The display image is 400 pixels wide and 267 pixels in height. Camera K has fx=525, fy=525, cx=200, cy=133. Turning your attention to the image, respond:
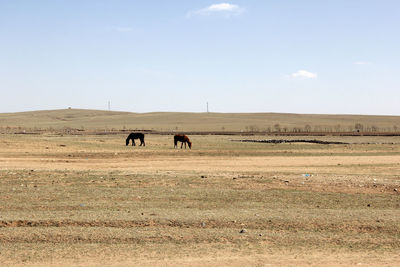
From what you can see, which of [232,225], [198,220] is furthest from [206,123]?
[232,225]

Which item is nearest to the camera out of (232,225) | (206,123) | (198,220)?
(232,225)

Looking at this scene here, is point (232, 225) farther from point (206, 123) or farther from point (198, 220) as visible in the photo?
point (206, 123)

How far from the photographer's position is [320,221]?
10984mm

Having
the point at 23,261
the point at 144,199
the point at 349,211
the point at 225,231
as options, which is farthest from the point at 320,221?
the point at 23,261

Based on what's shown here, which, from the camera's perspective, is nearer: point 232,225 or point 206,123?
point 232,225

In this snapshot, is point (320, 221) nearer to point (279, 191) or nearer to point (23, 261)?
point (279, 191)

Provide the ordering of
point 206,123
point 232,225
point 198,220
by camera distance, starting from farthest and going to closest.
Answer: point 206,123
point 198,220
point 232,225

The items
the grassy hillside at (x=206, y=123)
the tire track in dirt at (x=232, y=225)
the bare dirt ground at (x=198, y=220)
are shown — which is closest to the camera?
the bare dirt ground at (x=198, y=220)

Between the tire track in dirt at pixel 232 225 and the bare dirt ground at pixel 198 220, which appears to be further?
the tire track in dirt at pixel 232 225

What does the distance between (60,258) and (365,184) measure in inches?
436

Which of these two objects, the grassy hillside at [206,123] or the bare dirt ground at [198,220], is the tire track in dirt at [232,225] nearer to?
the bare dirt ground at [198,220]

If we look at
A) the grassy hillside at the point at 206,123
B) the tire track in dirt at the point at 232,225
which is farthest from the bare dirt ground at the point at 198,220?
the grassy hillside at the point at 206,123

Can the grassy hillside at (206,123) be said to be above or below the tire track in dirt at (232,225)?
above

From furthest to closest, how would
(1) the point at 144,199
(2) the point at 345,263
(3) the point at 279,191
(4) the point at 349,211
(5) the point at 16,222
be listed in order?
(3) the point at 279,191
(1) the point at 144,199
(4) the point at 349,211
(5) the point at 16,222
(2) the point at 345,263
